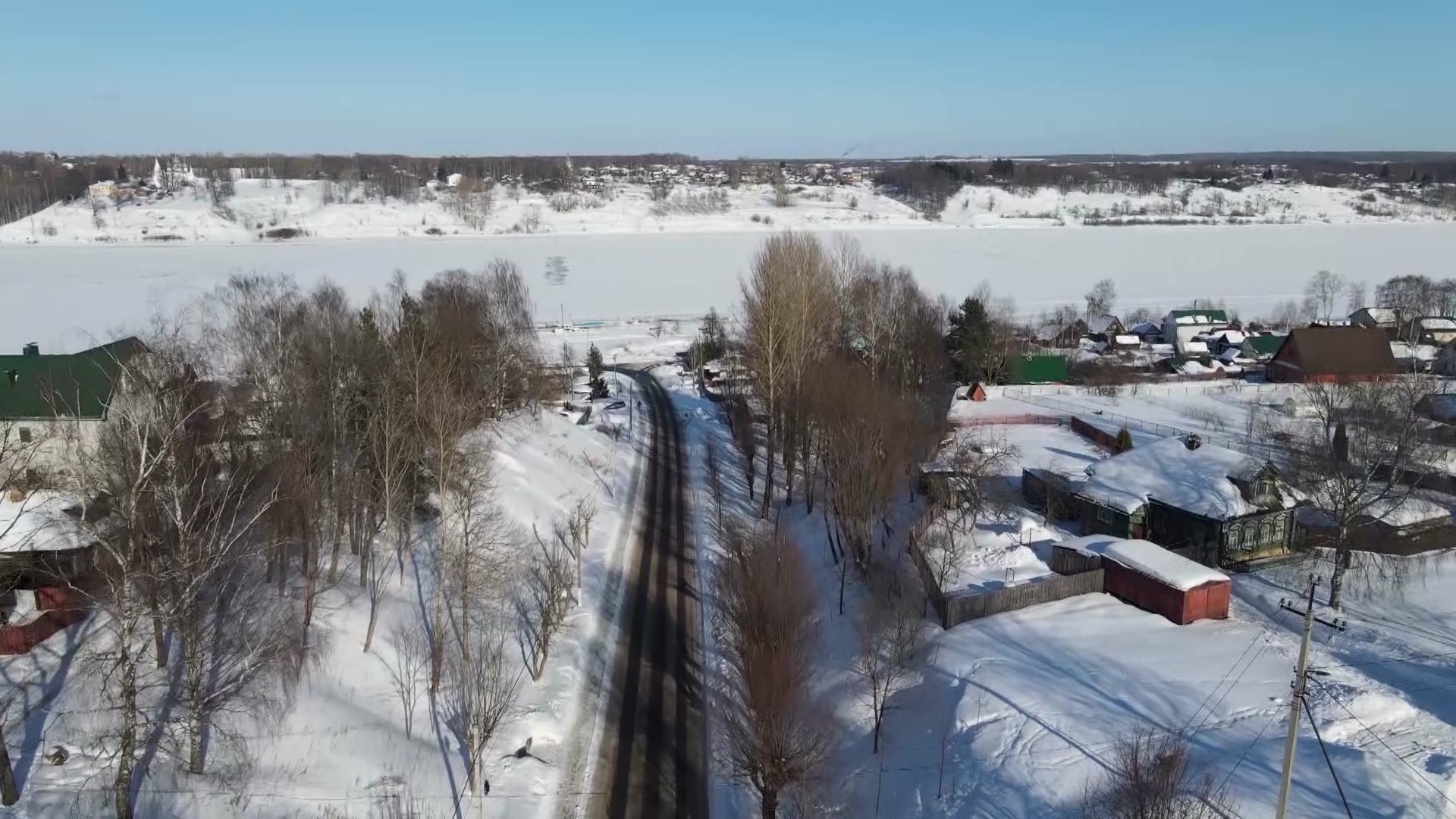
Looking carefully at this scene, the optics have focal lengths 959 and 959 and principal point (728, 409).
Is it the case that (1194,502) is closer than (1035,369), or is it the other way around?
(1194,502)

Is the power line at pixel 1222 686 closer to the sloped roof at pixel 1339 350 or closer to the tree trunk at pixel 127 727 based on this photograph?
the tree trunk at pixel 127 727

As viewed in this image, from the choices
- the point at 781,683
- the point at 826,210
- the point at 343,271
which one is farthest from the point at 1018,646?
the point at 826,210

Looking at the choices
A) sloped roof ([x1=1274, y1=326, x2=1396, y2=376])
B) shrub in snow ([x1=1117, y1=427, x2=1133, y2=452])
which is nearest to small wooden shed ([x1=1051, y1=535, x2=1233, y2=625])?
shrub in snow ([x1=1117, y1=427, x2=1133, y2=452])

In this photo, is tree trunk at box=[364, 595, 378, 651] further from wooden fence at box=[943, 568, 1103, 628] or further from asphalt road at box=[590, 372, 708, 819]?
wooden fence at box=[943, 568, 1103, 628]

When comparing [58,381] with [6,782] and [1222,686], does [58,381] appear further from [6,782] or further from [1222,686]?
[1222,686]

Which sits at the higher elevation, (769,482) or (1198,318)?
(1198,318)

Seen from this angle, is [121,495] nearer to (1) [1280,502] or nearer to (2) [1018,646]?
(2) [1018,646]

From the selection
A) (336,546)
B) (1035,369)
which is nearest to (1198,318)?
(1035,369)
